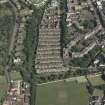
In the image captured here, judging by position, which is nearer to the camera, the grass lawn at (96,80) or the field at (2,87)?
the field at (2,87)

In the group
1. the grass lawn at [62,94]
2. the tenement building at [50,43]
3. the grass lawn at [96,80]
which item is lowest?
the grass lawn at [62,94]

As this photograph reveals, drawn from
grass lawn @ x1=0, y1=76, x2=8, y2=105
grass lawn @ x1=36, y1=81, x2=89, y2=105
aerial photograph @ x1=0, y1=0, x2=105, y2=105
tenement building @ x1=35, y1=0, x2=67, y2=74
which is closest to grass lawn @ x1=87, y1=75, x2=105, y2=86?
aerial photograph @ x1=0, y1=0, x2=105, y2=105

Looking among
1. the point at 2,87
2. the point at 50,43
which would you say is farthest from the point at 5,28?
the point at 2,87

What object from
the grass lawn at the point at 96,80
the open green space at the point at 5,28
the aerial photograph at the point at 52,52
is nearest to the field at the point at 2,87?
the aerial photograph at the point at 52,52

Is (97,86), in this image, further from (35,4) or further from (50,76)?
(35,4)

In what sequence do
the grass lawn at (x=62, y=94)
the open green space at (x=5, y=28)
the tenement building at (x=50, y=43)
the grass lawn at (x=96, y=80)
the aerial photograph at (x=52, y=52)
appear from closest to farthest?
the grass lawn at (x=62, y=94) < the aerial photograph at (x=52, y=52) < the grass lawn at (x=96, y=80) < the tenement building at (x=50, y=43) < the open green space at (x=5, y=28)

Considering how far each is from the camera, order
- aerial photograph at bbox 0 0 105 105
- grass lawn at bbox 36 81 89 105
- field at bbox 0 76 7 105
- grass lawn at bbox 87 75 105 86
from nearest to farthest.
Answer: grass lawn at bbox 36 81 89 105
aerial photograph at bbox 0 0 105 105
field at bbox 0 76 7 105
grass lawn at bbox 87 75 105 86

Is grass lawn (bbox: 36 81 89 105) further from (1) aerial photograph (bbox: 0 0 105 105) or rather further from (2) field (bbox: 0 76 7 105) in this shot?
(2) field (bbox: 0 76 7 105)

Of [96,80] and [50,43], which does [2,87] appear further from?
[96,80]

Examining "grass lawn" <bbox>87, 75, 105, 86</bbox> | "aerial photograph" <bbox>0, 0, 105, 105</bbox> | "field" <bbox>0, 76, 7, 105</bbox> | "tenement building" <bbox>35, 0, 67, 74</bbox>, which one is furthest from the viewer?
"tenement building" <bbox>35, 0, 67, 74</bbox>

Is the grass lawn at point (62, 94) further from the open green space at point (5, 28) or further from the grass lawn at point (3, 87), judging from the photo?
the open green space at point (5, 28)
